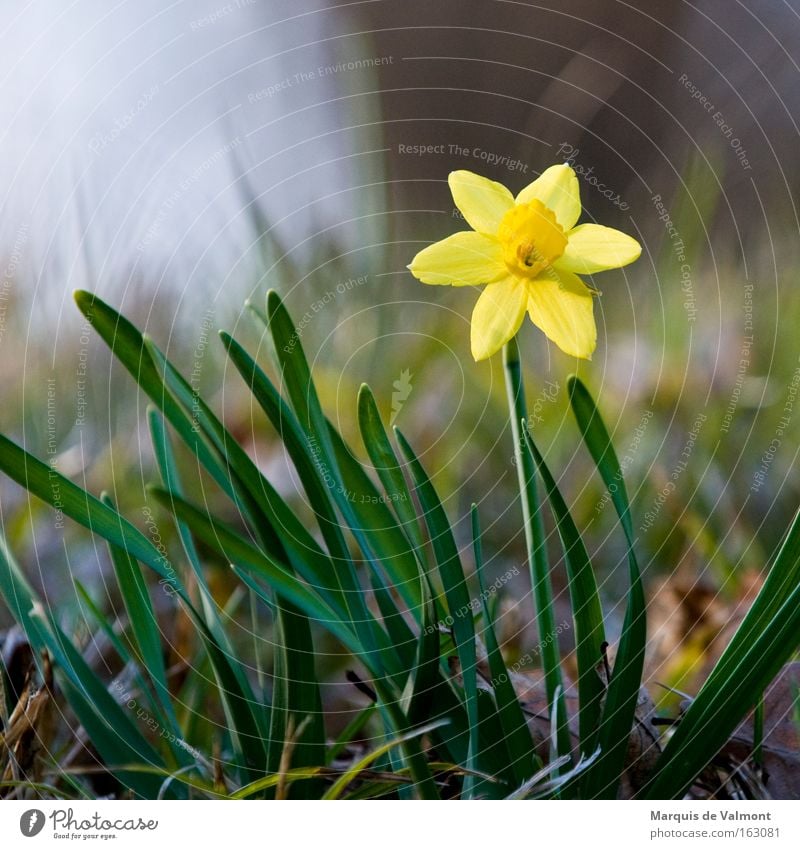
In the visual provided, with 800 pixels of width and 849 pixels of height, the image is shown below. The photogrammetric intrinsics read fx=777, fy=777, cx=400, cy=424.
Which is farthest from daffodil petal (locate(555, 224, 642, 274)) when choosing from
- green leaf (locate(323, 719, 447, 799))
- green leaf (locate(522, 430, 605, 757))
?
green leaf (locate(323, 719, 447, 799))

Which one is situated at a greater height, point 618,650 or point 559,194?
point 559,194

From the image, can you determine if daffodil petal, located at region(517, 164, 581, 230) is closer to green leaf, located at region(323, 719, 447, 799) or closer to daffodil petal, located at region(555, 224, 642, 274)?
daffodil petal, located at region(555, 224, 642, 274)

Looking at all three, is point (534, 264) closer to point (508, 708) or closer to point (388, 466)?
point (388, 466)

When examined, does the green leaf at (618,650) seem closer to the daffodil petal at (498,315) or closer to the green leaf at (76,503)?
the daffodil petal at (498,315)

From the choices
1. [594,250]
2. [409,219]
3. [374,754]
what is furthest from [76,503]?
[409,219]

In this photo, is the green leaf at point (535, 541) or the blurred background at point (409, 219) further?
the blurred background at point (409, 219)

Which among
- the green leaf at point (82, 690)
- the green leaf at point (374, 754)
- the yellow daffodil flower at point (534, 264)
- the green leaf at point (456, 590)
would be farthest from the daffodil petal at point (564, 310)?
the green leaf at point (82, 690)
